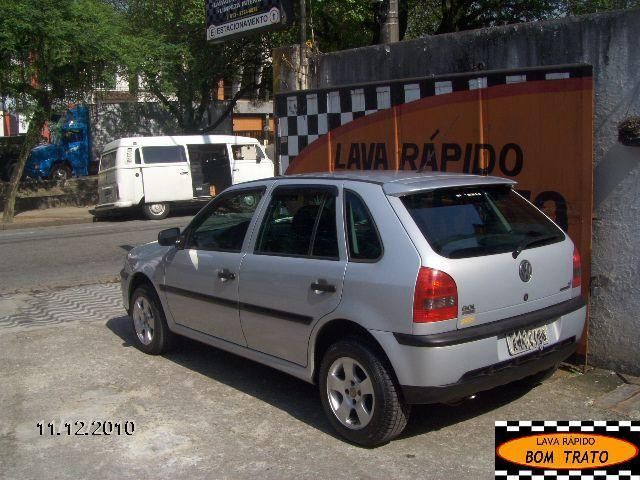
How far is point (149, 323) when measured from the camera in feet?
21.0

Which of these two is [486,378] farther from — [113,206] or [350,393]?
[113,206]

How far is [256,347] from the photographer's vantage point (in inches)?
201

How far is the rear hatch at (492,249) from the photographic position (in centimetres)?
411

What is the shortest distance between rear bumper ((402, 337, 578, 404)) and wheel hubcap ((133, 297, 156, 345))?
3.00 metres

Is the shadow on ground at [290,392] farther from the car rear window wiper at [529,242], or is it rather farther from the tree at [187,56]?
the tree at [187,56]

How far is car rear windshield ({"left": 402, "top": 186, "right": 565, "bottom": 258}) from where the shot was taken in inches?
166

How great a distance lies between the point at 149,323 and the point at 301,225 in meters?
2.22

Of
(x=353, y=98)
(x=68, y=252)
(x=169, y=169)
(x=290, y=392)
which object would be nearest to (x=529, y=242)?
(x=290, y=392)

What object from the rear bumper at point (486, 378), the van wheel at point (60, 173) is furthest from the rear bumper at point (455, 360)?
the van wheel at point (60, 173)

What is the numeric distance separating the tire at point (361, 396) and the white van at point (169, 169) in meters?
14.7

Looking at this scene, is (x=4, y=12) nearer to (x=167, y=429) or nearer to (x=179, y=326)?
(x=179, y=326)

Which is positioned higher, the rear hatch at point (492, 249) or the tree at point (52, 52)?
the tree at point (52, 52)

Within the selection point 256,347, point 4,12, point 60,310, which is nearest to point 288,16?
point 60,310
